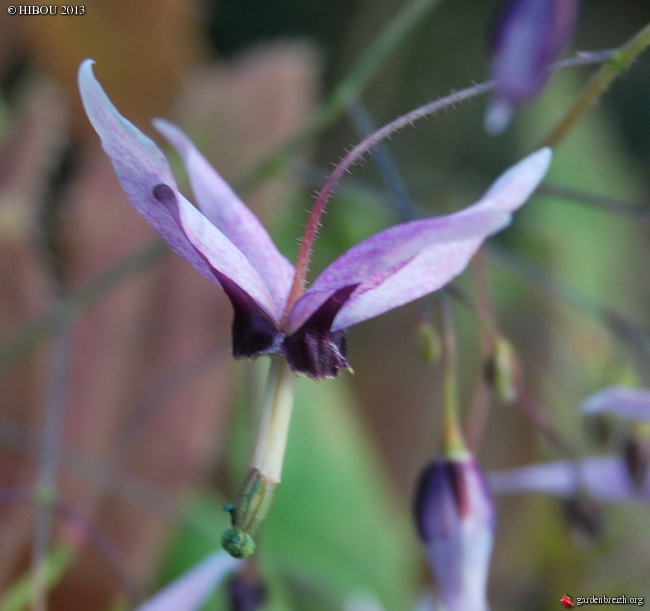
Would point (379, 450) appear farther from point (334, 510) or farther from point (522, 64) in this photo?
point (522, 64)

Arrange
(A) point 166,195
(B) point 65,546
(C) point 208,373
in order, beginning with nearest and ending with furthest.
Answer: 1. (A) point 166,195
2. (B) point 65,546
3. (C) point 208,373

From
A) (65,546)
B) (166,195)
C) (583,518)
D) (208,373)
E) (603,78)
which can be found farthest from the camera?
(208,373)

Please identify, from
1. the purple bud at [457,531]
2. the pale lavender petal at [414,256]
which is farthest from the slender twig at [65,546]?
the pale lavender petal at [414,256]

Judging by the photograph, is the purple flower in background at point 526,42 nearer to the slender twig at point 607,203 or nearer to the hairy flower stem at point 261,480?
the slender twig at point 607,203

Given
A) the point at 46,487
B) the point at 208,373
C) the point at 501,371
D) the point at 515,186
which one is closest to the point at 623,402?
the point at 501,371

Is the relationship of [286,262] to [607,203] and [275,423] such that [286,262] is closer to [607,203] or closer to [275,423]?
[275,423]

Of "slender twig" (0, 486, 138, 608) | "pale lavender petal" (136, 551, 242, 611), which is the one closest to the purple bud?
"pale lavender petal" (136, 551, 242, 611)

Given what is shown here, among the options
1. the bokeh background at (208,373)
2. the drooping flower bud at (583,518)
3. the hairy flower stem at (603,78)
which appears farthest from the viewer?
the bokeh background at (208,373)

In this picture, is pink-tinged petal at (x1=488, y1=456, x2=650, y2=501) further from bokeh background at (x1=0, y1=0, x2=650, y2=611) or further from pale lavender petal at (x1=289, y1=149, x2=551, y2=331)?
pale lavender petal at (x1=289, y1=149, x2=551, y2=331)
